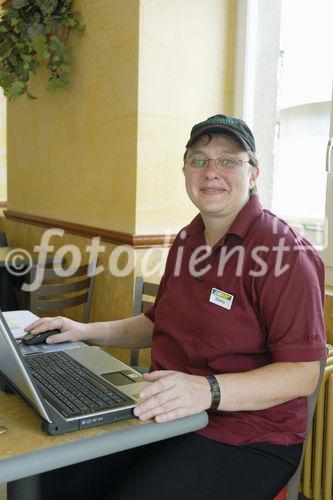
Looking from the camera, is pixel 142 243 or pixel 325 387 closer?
pixel 325 387

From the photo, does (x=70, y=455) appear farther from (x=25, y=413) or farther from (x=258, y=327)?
(x=258, y=327)

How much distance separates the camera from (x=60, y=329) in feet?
4.99

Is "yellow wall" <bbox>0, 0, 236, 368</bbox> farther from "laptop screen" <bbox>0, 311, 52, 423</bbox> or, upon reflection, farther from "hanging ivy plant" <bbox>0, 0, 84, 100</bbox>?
"laptop screen" <bbox>0, 311, 52, 423</bbox>

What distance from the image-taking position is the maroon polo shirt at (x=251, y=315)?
1.20 m

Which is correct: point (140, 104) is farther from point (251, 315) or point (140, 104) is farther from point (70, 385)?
point (70, 385)

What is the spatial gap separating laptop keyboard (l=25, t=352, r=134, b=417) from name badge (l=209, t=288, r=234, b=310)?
34 cm

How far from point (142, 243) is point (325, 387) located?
1.16 metres

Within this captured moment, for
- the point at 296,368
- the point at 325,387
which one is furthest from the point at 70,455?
the point at 325,387

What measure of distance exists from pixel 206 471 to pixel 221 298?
39 centimetres

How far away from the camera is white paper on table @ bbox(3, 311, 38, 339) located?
5.14 ft

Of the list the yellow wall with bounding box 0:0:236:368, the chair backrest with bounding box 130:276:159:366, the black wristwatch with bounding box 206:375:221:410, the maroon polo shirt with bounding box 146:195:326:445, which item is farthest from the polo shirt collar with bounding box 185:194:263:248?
the yellow wall with bounding box 0:0:236:368

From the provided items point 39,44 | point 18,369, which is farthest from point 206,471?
point 39,44

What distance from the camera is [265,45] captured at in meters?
2.64

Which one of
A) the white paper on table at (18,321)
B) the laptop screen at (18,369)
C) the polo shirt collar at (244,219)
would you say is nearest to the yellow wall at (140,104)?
the white paper on table at (18,321)
